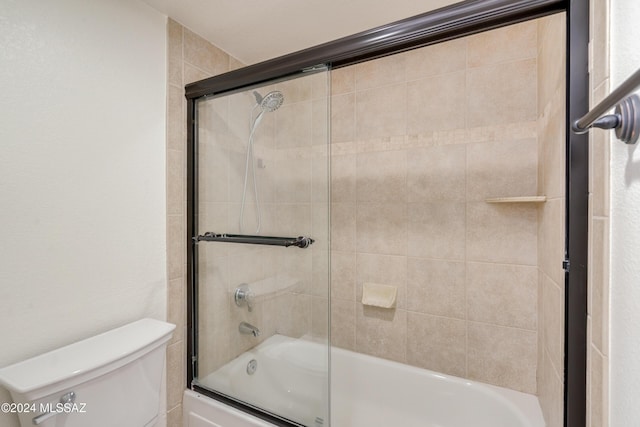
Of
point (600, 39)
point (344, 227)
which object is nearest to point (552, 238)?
point (600, 39)

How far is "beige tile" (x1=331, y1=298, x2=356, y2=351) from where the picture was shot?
1858 mm

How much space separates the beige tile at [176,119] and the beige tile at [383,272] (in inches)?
48.7

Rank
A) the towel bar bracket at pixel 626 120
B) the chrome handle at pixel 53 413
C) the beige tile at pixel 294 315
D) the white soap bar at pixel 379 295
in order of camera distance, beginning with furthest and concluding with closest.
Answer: the white soap bar at pixel 379 295 → the beige tile at pixel 294 315 → the chrome handle at pixel 53 413 → the towel bar bracket at pixel 626 120

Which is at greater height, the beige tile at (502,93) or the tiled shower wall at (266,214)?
the beige tile at (502,93)

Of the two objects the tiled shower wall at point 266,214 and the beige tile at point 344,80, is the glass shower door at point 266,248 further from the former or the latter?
the beige tile at point 344,80

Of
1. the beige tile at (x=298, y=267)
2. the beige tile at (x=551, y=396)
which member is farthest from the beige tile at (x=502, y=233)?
the beige tile at (x=298, y=267)

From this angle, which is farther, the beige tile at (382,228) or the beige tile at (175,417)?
the beige tile at (382,228)

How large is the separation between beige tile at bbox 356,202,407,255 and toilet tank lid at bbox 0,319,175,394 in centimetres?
117

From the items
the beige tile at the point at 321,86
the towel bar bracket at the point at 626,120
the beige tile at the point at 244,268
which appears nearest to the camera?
the towel bar bracket at the point at 626,120

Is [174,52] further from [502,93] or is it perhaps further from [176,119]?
[502,93]

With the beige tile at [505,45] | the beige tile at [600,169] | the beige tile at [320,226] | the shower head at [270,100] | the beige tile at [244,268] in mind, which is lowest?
the beige tile at [244,268]

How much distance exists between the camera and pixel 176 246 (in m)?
1.43

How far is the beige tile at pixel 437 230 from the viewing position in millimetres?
1554

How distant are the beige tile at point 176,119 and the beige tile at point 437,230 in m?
1.32
